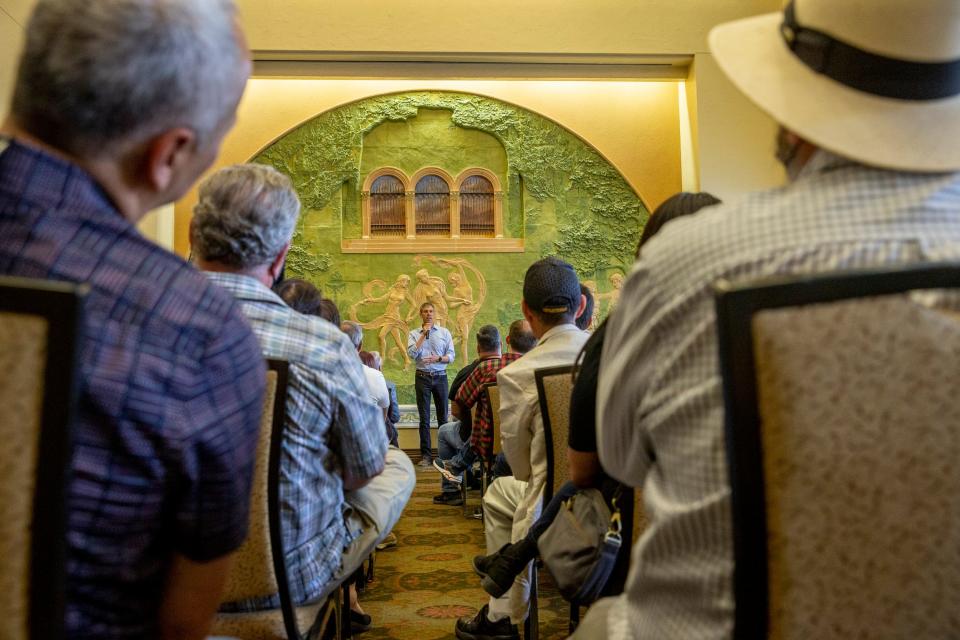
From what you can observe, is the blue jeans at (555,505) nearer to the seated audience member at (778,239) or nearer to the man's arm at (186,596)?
the seated audience member at (778,239)

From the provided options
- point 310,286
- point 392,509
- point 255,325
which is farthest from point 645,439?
point 310,286

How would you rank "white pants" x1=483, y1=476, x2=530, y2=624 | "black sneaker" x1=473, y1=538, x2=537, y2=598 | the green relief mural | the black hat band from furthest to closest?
1. the green relief mural
2. "white pants" x1=483, y1=476, x2=530, y2=624
3. "black sneaker" x1=473, y1=538, x2=537, y2=598
4. the black hat band

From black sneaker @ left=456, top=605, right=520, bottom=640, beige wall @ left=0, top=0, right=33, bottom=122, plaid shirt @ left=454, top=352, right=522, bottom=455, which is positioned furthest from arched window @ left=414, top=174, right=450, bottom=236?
black sneaker @ left=456, top=605, right=520, bottom=640

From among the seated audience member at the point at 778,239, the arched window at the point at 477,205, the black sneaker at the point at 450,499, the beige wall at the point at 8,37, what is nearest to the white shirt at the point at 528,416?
the seated audience member at the point at 778,239

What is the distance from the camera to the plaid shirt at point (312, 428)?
187cm

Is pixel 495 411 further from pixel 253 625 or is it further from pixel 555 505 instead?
pixel 253 625

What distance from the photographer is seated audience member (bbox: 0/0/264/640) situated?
2.92 ft

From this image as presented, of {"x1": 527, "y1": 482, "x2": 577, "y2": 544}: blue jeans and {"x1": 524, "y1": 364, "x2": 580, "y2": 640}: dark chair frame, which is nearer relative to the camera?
{"x1": 527, "y1": 482, "x2": 577, "y2": 544}: blue jeans

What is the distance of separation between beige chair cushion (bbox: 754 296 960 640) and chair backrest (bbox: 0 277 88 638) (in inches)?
26.6

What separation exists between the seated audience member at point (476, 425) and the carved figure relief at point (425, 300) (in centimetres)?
496

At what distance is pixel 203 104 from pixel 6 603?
57 cm

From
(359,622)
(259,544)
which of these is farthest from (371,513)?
(359,622)

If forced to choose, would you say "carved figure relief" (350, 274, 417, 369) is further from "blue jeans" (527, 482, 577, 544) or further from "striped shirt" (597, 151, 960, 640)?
"striped shirt" (597, 151, 960, 640)

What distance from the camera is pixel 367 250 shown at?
12.4m
